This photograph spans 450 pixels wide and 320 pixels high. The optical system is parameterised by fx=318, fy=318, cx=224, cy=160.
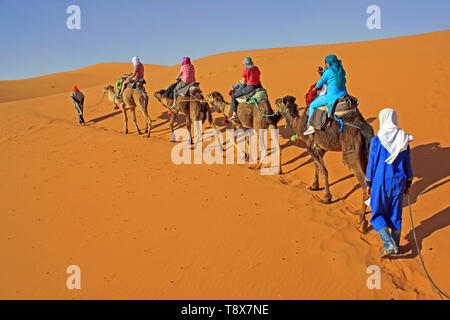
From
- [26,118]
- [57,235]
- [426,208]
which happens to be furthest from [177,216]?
[26,118]

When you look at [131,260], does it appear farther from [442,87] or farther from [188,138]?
[442,87]

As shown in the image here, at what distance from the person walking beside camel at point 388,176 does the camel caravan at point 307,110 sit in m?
0.74

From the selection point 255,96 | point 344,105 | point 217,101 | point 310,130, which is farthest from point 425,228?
point 217,101

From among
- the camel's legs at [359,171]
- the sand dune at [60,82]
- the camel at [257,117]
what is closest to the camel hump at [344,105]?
the camel's legs at [359,171]

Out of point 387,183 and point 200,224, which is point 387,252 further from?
point 200,224

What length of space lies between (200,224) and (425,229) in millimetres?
4012

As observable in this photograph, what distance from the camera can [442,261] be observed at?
4.80 metres

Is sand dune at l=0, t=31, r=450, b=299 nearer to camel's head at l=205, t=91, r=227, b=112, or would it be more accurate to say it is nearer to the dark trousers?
the dark trousers

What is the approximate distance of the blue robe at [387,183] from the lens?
474cm

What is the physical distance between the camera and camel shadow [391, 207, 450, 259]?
203 inches

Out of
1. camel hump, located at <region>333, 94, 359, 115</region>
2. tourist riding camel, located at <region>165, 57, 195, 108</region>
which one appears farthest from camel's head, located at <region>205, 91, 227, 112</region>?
camel hump, located at <region>333, 94, 359, 115</region>

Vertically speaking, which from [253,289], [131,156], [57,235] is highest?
[131,156]

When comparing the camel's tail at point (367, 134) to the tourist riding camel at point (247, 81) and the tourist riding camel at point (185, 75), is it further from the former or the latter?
the tourist riding camel at point (185, 75)

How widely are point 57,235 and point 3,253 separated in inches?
33.8
